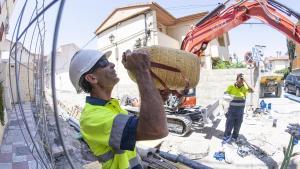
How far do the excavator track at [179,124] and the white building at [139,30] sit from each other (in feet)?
23.5

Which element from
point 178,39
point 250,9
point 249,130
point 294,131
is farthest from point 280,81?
point 294,131

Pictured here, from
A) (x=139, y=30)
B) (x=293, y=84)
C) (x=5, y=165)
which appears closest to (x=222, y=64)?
(x=293, y=84)

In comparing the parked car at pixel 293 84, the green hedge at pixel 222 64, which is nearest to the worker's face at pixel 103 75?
the parked car at pixel 293 84

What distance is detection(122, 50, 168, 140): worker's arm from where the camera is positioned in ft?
4.67

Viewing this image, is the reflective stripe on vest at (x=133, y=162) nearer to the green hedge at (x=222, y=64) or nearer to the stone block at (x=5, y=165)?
the stone block at (x=5, y=165)

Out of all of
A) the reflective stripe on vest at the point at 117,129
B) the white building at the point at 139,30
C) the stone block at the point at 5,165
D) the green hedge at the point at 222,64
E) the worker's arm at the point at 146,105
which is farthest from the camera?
the green hedge at the point at 222,64

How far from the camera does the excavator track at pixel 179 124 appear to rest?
8.46 meters

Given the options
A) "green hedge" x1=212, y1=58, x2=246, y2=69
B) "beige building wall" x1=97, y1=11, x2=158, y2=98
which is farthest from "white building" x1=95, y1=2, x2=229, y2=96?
"green hedge" x1=212, y1=58, x2=246, y2=69

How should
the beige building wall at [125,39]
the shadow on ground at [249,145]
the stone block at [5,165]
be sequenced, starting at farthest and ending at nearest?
1. the beige building wall at [125,39]
2. the shadow on ground at [249,145]
3. the stone block at [5,165]

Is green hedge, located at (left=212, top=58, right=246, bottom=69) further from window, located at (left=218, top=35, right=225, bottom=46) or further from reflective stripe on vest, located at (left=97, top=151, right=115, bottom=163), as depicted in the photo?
reflective stripe on vest, located at (left=97, top=151, right=115, bottom=163)

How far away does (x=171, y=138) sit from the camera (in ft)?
27.5

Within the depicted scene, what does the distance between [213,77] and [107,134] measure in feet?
42.6

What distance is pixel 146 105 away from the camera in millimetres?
1423

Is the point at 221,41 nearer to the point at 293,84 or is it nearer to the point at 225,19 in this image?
the point at 293,84
